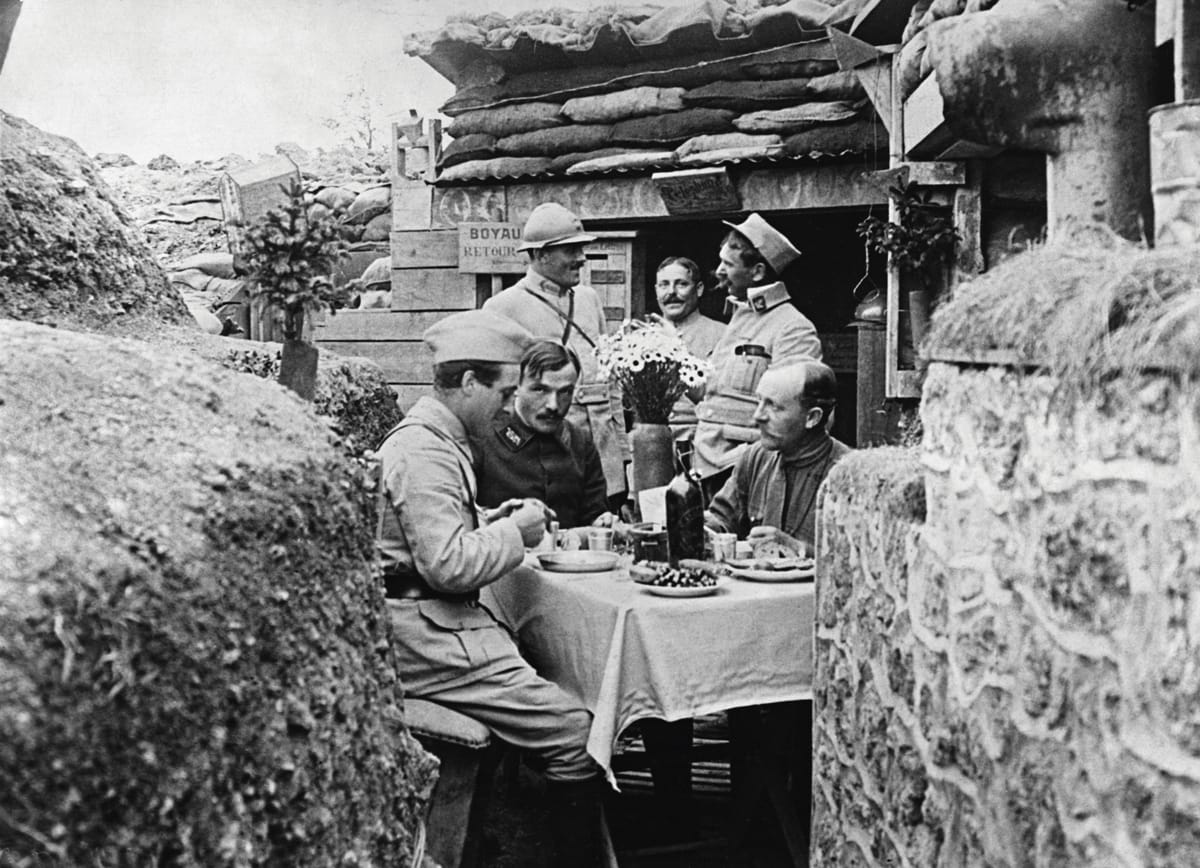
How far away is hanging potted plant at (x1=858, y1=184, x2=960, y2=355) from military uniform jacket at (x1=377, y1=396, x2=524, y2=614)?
330cm

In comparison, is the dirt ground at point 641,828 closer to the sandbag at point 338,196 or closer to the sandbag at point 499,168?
the sandbag at point 499,168

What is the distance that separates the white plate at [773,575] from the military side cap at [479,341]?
101 centimetres

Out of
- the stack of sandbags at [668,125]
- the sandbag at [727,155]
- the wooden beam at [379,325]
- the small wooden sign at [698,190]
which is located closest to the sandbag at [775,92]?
the stack of sandbags at [668,125]

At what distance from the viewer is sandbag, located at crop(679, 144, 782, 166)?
9039 mm

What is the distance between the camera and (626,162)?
966 centimetres

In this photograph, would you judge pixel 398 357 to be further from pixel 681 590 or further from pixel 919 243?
pixel 681 590

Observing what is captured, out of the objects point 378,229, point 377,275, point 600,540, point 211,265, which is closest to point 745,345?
point 600,540

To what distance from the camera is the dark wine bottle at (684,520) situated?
4562 millimetres

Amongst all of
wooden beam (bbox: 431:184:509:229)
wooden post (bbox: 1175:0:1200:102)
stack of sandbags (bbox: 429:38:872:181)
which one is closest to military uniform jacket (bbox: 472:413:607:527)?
wooden post (bbox: 1175:0:1200:102)

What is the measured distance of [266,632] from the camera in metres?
2.23

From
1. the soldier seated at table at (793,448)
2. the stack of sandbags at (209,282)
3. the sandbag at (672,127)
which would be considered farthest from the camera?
the stack of sandbags at (209,282)

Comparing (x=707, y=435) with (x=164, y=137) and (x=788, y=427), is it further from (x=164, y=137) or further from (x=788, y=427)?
(x=164, y=137)

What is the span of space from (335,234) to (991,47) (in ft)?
6.75

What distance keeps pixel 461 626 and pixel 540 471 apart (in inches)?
56.3
